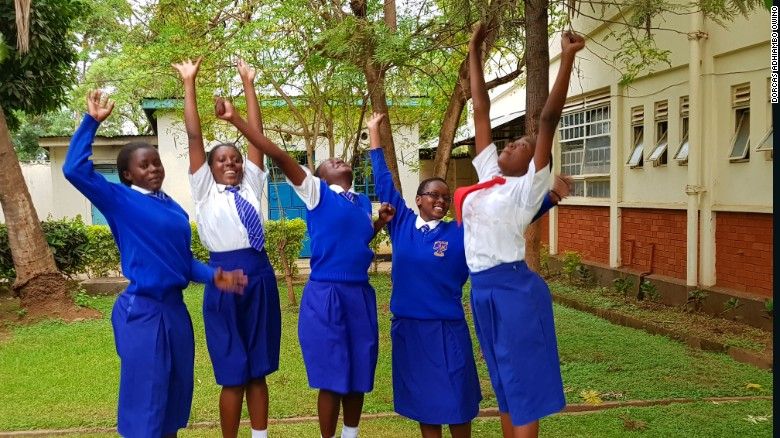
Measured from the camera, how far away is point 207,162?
4.04 m

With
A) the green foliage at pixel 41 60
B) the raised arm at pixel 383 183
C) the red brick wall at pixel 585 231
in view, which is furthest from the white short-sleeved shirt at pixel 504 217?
the green foliage at pixel 41 60

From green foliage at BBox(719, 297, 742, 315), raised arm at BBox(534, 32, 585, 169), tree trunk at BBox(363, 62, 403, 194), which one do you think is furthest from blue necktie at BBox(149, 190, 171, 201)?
green foliage at BBox(719, 297, 742, 315)

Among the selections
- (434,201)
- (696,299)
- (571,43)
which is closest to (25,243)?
(434,201)

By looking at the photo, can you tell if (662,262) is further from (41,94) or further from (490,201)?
(41,94)

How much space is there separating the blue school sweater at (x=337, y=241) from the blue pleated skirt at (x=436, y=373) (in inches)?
15.2

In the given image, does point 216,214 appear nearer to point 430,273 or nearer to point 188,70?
point 188,70

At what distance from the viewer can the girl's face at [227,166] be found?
13.1 feet

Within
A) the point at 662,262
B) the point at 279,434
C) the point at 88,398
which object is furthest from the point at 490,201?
the point at 662,262

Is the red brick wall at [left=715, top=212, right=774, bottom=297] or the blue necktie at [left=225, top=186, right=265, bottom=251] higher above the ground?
the blue necktie at [left=225, top=186, right=265, bottom=251]

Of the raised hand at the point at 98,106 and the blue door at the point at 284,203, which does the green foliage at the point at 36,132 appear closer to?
the blue door at the point at 284,203

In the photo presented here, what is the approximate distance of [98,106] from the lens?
3547 millimetres

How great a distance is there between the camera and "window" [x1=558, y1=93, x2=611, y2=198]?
468 inches

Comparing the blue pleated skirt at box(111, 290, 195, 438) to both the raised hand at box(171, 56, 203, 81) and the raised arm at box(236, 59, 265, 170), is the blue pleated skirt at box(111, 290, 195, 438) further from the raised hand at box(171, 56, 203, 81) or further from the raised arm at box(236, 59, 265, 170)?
the raised hand at box(171, 56, 203, 81)

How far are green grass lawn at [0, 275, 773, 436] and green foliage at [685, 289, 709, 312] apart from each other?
1.13 metres
